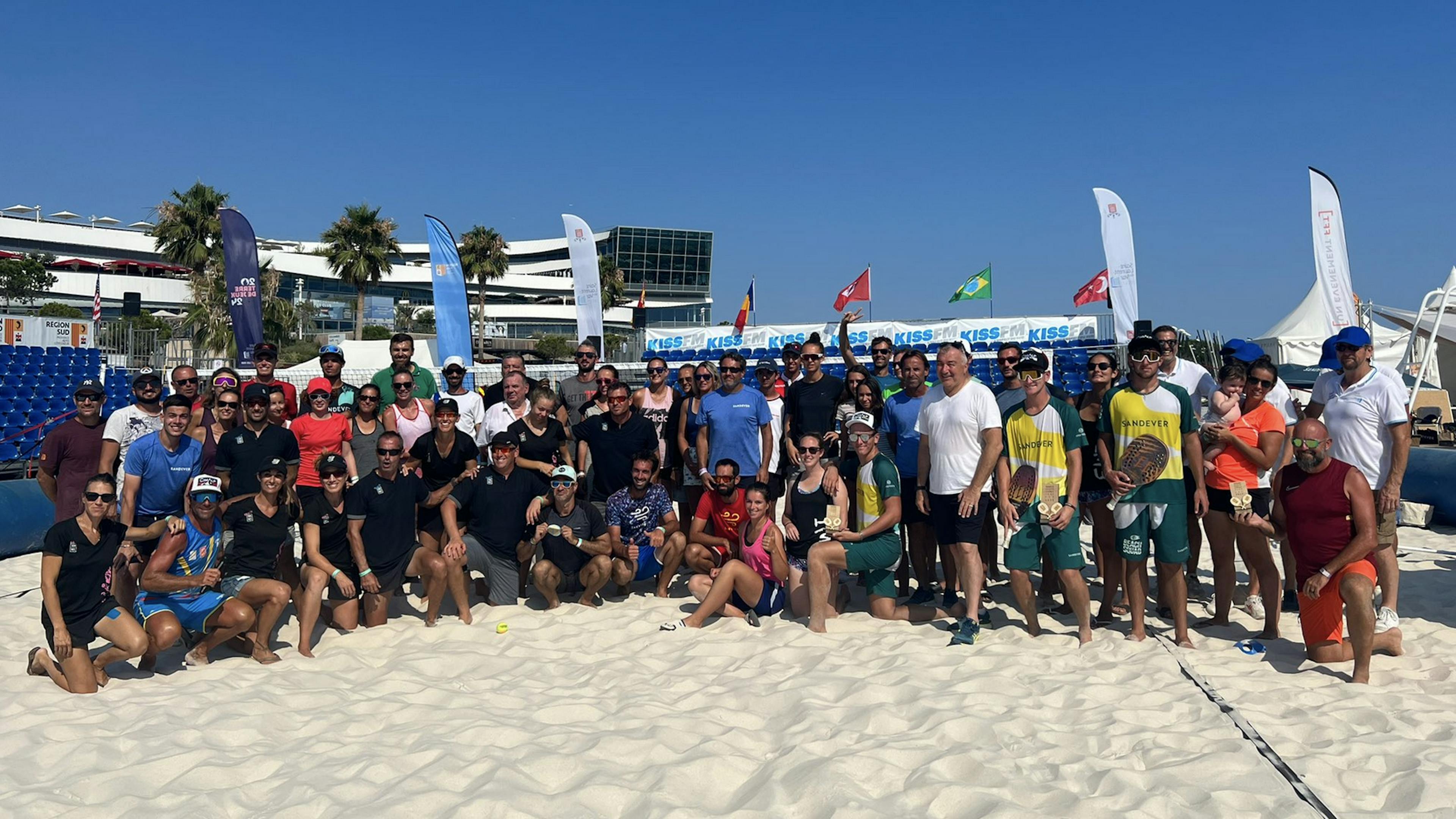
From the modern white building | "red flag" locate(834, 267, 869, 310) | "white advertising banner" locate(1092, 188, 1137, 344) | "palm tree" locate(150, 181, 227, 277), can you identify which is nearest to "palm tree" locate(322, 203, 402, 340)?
"palm tree" locate(150, 181, 227, 277)

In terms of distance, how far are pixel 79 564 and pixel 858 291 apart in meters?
22.9

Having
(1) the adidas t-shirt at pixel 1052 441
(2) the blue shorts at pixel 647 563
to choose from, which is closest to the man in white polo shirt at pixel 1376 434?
(1) the adidas t-shirt at pixel 1052 441

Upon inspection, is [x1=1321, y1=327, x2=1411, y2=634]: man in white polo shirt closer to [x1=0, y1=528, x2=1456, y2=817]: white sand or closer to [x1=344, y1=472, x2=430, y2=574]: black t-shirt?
[x1=0, y1=528, x2=1456, y2=817]: white sand

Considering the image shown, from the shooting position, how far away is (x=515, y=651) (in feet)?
18.6

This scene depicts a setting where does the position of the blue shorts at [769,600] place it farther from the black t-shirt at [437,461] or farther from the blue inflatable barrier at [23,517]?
the blue inflatable barrier at [23,517]

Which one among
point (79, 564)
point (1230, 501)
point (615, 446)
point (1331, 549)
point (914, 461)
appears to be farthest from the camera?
point (615, 446)

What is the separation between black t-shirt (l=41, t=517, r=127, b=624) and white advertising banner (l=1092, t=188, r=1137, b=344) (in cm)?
1881

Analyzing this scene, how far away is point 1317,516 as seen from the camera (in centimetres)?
476

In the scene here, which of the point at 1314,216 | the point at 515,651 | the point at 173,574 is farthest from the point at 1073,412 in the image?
the point at 1314,216

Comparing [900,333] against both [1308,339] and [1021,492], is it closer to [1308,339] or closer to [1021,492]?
[1308,339]

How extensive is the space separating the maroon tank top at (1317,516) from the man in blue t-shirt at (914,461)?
201 cm

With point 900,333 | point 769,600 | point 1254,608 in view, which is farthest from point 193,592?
point 900,333

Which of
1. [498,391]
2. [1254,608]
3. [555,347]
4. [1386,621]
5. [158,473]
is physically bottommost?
[1254,608]

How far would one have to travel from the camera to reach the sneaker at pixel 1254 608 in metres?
5.89
